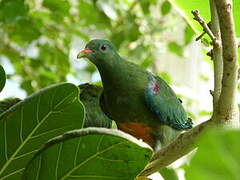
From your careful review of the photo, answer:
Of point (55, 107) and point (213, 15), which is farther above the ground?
point (213, 15)

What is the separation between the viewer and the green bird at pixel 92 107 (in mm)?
1211

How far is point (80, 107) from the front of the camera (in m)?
0.59

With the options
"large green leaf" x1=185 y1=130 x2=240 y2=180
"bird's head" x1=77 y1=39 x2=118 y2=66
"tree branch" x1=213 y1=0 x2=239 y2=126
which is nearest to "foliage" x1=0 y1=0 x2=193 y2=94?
"bird's head" x1=77 y1=39 x2=118 y2=66

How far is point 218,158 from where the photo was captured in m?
0.21

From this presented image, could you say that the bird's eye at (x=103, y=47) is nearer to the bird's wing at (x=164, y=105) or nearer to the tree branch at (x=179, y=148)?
the bird's wing at (x=164, y=105)

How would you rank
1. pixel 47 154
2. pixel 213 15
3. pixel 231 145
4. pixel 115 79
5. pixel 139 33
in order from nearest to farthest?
pixel 231 145 → pixel 47 154 → pixel 213 15 → pixel 115 79 → pixel 139 33

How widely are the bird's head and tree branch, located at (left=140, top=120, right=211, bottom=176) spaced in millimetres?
671

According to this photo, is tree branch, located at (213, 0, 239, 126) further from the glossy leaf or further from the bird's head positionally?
the bird's head

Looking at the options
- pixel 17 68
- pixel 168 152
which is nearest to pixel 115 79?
pixel 168 152

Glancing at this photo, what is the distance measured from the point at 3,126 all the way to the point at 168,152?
0.25 metres

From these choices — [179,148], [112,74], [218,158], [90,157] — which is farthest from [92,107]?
[218,158]

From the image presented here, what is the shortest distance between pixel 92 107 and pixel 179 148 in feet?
2.10

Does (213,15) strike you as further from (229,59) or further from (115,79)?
(115,79)

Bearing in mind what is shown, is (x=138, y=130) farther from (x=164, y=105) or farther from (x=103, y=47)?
(x=103, y=47)
